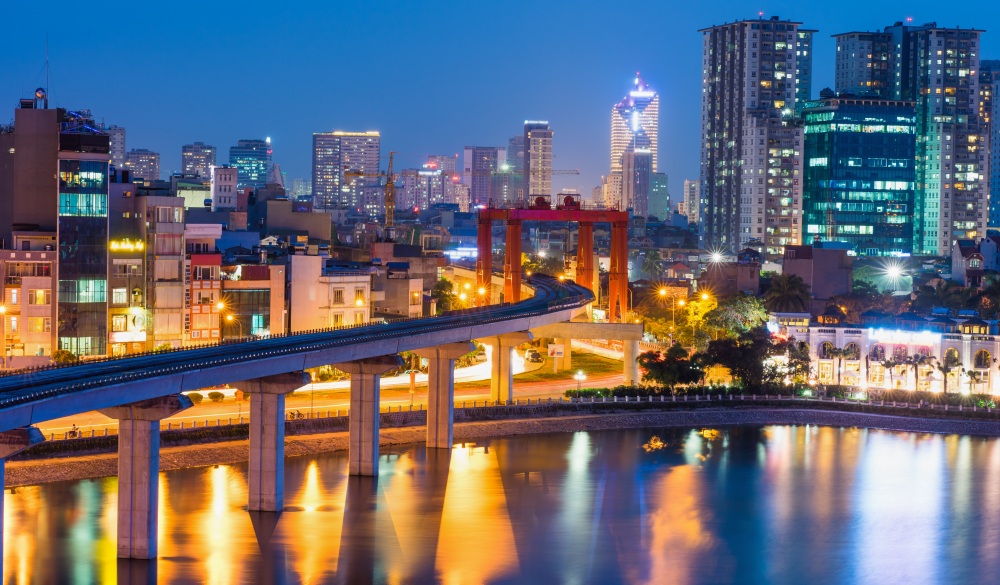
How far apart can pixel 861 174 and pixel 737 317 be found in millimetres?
73633

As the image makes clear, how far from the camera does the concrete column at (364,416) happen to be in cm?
4425

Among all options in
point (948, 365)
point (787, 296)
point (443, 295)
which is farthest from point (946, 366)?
point (443, 295)

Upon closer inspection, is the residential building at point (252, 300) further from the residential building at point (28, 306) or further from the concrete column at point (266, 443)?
the concrete column at point (266, 443)

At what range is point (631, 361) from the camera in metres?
64.8

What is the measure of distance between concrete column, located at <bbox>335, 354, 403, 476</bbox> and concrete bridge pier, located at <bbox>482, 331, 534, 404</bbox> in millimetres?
11991

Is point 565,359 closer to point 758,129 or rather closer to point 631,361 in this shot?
point 631,361

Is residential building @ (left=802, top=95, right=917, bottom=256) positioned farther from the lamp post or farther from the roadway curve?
the lamp post

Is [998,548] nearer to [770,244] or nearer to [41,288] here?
[41,288]

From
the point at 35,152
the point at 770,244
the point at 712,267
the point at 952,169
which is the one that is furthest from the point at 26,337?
the point at 952,169

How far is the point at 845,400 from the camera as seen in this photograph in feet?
200

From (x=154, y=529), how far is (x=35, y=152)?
29.2 metres

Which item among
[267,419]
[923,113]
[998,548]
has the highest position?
[923,113]

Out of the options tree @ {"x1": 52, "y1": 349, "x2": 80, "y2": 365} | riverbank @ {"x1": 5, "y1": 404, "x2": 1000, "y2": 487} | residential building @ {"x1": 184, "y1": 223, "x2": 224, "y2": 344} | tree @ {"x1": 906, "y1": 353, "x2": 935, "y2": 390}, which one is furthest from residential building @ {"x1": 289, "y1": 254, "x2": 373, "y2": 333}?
tree @ {"x1": 906, "y1": 353, "x2": 935, "y2": 390}

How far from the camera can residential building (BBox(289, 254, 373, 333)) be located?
208ft
